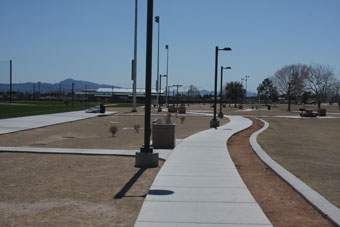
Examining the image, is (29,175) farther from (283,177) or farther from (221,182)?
(283,177)

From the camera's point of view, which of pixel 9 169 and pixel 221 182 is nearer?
pixel 221 182

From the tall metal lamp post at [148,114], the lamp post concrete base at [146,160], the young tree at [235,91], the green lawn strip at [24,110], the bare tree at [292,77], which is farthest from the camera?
the young tree at [235,91]

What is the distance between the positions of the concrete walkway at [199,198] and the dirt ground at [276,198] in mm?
277

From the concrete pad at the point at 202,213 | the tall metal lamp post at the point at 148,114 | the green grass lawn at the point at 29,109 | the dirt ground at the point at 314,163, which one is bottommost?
the green grass lawn at the point at 29,109

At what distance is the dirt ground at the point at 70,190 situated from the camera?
654 centimetres

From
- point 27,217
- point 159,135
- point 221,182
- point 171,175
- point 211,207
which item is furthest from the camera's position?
point 159,135

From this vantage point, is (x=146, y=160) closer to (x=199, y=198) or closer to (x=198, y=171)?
(x=198, y=171)

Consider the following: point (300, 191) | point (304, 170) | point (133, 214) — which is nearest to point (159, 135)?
point (304, 170)

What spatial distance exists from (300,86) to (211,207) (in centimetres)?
9976

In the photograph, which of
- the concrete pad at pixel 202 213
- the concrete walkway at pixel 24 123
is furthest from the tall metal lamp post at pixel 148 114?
the concrete walkway at pixel 24 123

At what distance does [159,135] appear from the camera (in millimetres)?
15289

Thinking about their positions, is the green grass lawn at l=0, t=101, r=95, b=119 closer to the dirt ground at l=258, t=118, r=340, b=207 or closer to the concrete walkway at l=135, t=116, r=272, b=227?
the dirt ground at l=258, t=118, r=340, b=207

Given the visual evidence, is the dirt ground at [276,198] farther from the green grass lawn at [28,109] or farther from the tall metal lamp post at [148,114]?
the green grass lawn at [28,109]

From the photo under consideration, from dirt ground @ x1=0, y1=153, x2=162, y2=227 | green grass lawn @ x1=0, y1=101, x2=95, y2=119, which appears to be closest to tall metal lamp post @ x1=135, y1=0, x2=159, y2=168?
dirt ground @ x1=0, y1=153, x2=162, y2=227
